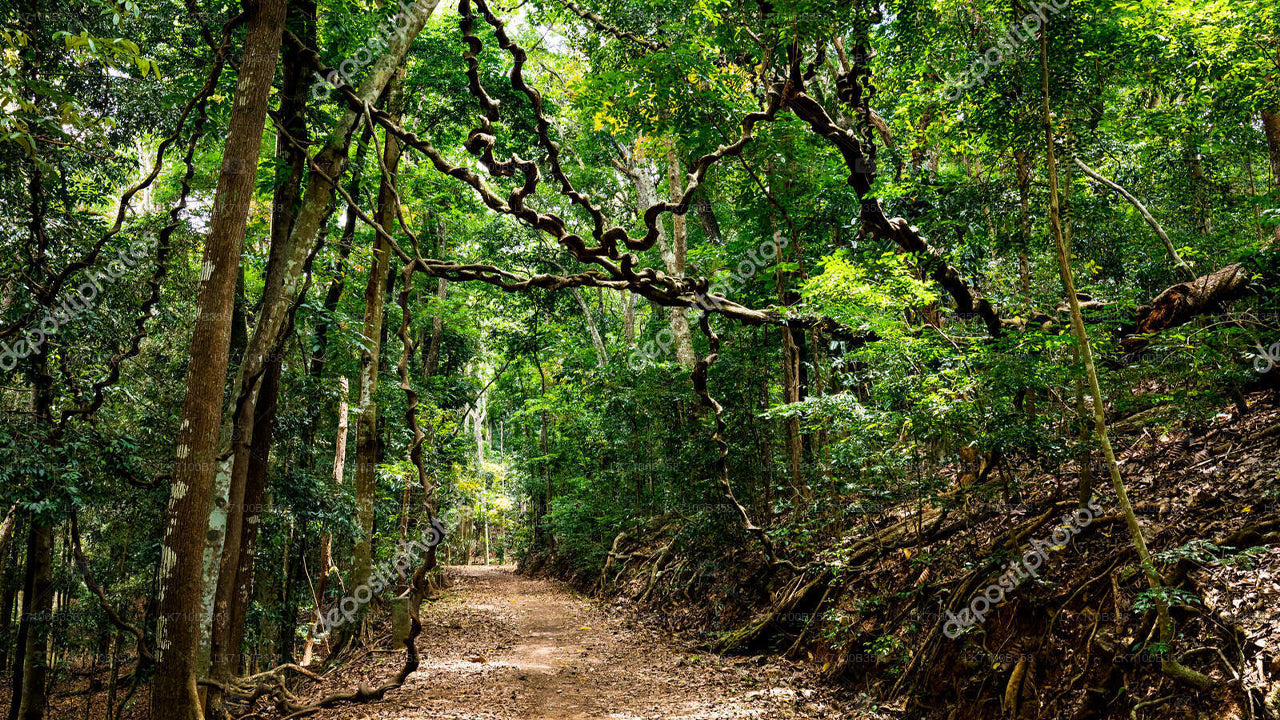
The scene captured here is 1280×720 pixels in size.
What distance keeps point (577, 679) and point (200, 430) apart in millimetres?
5406

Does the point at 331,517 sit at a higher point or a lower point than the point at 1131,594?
higher

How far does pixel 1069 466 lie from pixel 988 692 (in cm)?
270

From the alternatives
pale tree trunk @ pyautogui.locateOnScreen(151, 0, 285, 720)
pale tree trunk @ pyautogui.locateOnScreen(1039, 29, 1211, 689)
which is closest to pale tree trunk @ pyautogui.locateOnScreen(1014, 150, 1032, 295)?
pale tree trunk @ pyautogui.locateOnScreen(1039, 29, 1211, 689)

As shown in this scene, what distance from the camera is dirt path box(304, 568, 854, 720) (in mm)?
5965

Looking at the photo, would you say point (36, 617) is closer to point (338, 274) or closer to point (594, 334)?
point (338, 274)

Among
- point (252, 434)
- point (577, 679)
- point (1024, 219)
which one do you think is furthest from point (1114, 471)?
point (252, 434)

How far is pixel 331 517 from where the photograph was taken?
25.5ft

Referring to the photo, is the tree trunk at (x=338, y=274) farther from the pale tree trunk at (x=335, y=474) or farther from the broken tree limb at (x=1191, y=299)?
the broken tree limb at (x=1191, y=299)

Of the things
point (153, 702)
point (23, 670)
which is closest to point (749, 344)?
point (153, 702)

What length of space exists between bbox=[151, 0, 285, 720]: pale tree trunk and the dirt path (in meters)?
2.59

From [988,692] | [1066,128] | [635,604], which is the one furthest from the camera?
[635,604]

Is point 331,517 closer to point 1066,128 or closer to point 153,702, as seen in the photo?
point 153,702

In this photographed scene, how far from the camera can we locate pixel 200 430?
3.54 m

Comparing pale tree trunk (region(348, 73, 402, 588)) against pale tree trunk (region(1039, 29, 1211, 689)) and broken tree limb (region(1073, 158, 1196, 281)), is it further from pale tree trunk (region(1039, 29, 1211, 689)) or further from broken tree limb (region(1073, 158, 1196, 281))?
broken tree limb (region(1073, 158, 1196, 281))
